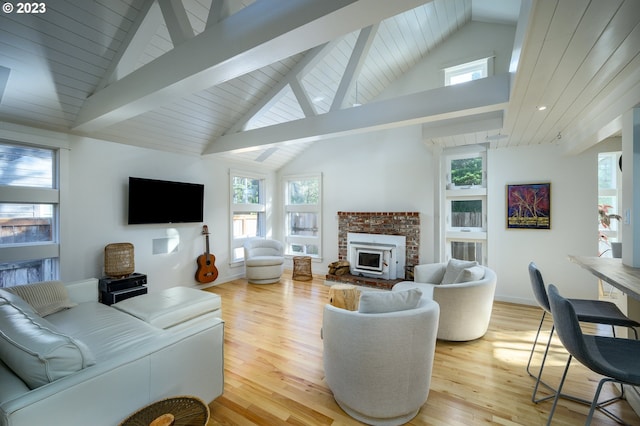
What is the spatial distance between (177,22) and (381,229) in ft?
14.0

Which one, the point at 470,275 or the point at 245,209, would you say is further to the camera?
the point at 245,209

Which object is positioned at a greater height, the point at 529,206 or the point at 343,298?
Answer: the point at 529,206

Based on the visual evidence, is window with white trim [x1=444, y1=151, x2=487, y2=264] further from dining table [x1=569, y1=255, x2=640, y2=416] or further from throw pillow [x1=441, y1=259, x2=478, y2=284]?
dining table [x1=569, y1=255, x2=640, y2=416]

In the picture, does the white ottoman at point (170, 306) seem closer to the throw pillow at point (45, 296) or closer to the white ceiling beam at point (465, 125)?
the throw pillow at point (45, 296)

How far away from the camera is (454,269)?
337 cm

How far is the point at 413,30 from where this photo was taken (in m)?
4.00

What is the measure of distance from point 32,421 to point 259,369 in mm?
1547

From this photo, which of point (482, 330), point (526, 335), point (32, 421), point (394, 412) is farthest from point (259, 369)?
point (526, 335)

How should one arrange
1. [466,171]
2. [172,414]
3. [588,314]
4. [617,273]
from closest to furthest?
[172,414] < [617,273] < [588,314] < [466,171]

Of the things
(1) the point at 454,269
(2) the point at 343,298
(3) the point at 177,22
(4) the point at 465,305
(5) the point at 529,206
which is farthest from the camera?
(5) the point at 529,206

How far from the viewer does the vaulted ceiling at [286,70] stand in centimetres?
158

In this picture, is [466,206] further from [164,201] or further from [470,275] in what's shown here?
[164,201]

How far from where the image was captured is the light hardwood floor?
186cm

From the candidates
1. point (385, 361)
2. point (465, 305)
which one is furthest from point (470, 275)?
point (385, 361)
